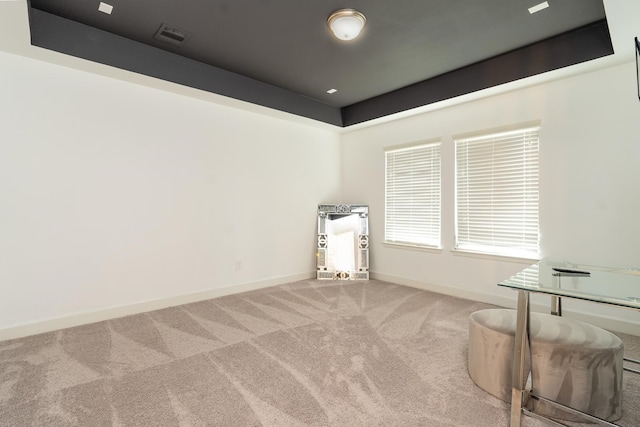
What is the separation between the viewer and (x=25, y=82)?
2721 millimetres

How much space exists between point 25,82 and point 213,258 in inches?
98.9

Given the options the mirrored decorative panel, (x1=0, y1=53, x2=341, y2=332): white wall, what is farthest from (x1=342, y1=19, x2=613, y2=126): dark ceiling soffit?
(x1=0, y1=53, x2=341, y2=332): white wall

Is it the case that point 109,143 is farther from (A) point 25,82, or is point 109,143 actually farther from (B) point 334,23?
(B) point 334,23

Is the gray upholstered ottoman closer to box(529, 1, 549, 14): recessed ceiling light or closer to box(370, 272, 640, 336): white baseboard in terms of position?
box(370, 272, 640, 336): white baseboard

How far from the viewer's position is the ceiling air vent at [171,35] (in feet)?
9.08

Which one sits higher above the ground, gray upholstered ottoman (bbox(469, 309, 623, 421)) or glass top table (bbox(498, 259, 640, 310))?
glass top table (bbox(498, 259, 640, 310))

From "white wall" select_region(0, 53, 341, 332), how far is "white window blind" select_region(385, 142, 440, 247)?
1.63 m

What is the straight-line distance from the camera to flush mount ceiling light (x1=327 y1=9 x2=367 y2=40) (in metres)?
2.46

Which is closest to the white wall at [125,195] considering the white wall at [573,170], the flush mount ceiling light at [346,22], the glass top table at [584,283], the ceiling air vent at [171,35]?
the ceiling air vent at [171,35]

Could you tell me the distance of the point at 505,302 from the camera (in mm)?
3467

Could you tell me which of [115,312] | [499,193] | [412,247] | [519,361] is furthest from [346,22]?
[115,312]

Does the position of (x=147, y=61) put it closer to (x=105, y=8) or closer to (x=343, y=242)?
(x=105, y=8)

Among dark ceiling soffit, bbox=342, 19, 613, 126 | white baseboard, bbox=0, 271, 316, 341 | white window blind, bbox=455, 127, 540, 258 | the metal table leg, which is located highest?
dark ceiling soffit, bbox=342, 19, 613, 126

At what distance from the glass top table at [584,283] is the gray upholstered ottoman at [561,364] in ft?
1.13
